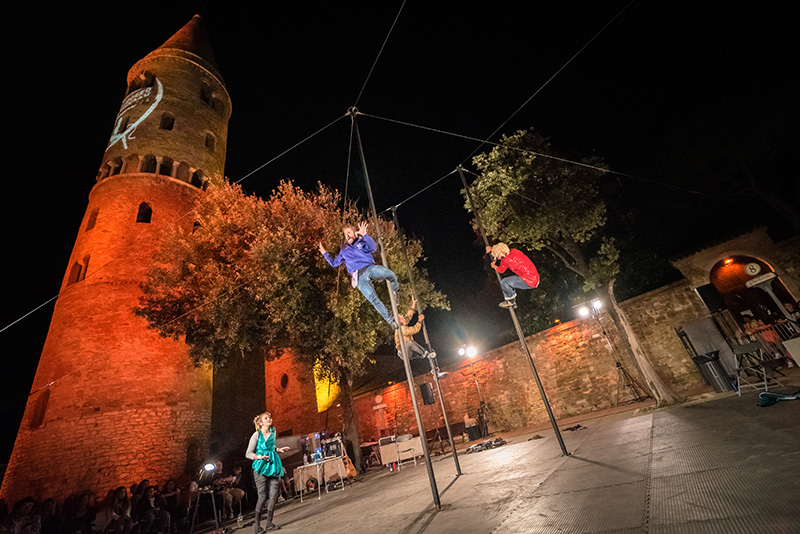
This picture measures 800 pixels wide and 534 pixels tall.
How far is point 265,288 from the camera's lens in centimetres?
1123

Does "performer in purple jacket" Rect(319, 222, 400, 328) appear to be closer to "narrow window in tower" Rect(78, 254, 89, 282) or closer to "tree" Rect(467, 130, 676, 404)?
"tree" Rect(467, 130, 676, 404)

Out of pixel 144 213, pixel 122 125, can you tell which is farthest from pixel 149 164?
pixel 122 125

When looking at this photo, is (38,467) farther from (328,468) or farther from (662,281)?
(662,281)

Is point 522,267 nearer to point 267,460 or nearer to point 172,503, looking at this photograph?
point 267,460

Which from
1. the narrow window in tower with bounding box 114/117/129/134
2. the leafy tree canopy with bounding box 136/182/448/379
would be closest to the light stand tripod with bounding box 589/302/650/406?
the leafy tree canopy with bounding box 136/182/448/379

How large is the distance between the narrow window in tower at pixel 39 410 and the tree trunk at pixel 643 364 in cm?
2069

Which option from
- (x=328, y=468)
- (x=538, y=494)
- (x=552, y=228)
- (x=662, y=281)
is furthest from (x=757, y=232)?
(x=328, y=468)

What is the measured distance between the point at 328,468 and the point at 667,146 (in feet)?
61.9

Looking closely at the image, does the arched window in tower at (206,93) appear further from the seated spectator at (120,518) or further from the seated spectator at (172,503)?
the seated spectator at (120,518)

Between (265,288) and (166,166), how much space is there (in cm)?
1251

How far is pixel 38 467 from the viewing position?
11.9m

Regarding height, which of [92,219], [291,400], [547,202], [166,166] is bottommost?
[291,400]

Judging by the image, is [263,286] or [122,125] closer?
[263,286]

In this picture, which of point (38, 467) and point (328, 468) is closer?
point (328, 468)
